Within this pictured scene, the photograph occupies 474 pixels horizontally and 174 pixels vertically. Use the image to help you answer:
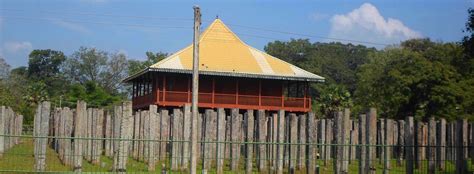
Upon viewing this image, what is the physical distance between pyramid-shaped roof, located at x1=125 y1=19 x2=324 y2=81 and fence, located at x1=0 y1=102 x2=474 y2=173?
18934 mm

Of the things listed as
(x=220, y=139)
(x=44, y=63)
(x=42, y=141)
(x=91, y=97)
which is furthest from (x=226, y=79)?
(x=44, y=63)

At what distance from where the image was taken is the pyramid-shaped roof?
4303 cm

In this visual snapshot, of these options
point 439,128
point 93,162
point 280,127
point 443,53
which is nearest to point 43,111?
point 93,162

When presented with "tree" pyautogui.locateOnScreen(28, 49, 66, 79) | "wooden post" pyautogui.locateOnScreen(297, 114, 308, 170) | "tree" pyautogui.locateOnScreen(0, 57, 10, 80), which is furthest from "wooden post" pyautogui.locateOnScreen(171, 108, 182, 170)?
"tree" pyautogui.locateOnScreen(28, 49, 66, 79)

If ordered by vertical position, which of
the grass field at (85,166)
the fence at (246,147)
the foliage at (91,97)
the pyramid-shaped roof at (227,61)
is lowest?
the grass field at (85,166)

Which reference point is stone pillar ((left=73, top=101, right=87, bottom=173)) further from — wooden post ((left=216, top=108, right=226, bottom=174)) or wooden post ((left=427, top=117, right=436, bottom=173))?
wooden post ((left=427, top=117, right=436, bottom=173))

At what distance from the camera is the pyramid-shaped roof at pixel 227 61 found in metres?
43.0

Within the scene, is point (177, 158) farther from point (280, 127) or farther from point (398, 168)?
point (398, 168)

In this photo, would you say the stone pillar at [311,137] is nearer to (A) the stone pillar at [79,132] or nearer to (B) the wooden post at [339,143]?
(B) the wooden post at [339,143]

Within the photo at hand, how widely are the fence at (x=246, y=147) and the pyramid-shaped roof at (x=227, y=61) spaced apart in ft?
62.1

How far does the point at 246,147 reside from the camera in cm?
2033

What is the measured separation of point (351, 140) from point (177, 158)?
230 inches

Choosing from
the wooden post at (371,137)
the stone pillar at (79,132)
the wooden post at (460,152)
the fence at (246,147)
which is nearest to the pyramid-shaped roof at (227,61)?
the fence at (246,147)

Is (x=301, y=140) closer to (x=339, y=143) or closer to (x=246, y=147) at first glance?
(x=339, y=143)
